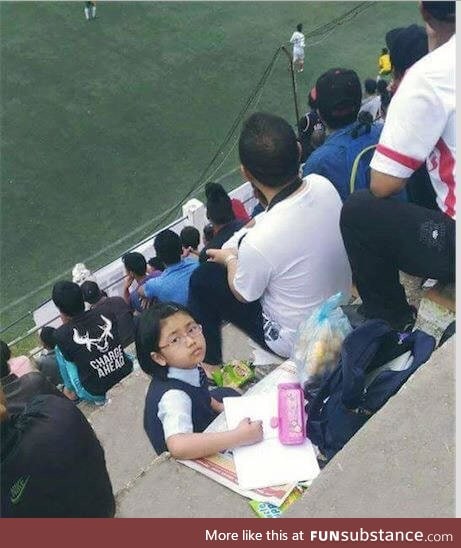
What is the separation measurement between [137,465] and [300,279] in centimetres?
196

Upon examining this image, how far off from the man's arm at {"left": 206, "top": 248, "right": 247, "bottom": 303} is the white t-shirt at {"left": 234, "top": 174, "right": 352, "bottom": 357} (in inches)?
3.0

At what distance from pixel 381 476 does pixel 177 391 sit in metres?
0.90

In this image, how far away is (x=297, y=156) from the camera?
133 inches

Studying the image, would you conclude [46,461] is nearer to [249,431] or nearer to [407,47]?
[249,431]

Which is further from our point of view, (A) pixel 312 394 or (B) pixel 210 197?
(B) pixel 210 197

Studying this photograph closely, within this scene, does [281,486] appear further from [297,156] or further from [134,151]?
[134,151]

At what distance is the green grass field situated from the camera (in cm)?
960

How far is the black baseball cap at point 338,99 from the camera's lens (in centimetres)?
424

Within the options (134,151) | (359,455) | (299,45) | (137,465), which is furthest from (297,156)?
(299,45)

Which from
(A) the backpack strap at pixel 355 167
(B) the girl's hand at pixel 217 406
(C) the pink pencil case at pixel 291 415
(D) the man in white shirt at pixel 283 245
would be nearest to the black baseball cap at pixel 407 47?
(A) the backpack strap at pixel 355 167

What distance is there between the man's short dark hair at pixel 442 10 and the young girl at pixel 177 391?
1.62m

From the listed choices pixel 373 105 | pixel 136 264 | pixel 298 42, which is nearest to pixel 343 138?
pixel 136 264

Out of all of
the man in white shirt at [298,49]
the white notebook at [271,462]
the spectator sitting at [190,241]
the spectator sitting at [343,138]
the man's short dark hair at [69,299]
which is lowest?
the man in white shirt at [298,49]

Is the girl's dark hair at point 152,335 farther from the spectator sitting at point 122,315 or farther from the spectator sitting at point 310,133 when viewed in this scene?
the spectator sitting at point 310,133
